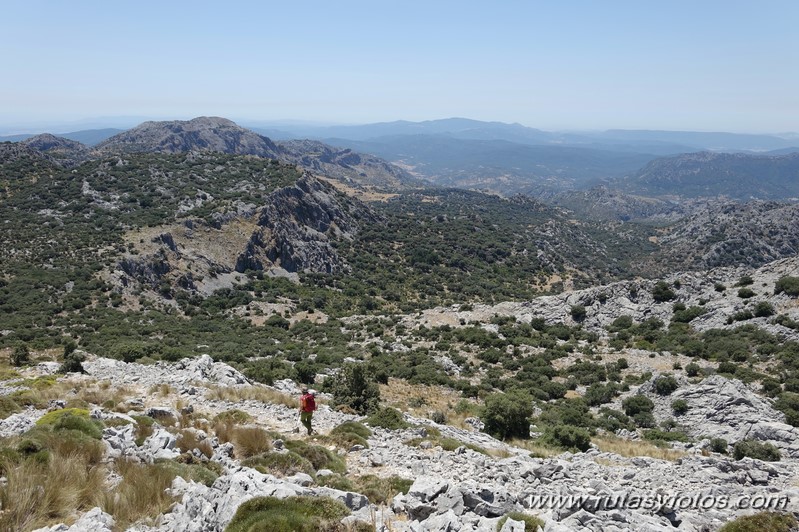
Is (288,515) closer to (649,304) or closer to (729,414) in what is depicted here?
(729,414)

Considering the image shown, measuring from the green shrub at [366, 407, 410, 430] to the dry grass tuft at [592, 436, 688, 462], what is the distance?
7769 mm

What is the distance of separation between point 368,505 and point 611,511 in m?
4.50

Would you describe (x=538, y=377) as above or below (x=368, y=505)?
below

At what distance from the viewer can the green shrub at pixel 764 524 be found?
707cm

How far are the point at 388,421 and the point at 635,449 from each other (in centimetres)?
980

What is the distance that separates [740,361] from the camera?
1103 inches

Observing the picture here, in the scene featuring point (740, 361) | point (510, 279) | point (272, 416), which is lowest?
point (510, 279)

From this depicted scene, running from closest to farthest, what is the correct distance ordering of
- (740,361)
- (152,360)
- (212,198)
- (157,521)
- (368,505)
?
(157,521) → (368,505) → (152,360) → (740,361) → (212,198)

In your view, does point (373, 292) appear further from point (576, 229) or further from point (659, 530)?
point (576, 229)

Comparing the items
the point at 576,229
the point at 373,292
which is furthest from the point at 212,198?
the point at 576,229

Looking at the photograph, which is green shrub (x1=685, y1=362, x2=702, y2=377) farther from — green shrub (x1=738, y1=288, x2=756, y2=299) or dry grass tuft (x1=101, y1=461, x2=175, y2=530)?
dry grass tuft (x1=101, y1=461, x2=175, y2=530)

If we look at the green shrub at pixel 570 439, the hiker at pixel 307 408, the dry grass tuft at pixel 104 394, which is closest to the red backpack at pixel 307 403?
the hiker at pixel 307 408

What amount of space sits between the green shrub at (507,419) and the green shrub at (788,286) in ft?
98.6

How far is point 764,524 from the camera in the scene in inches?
283
